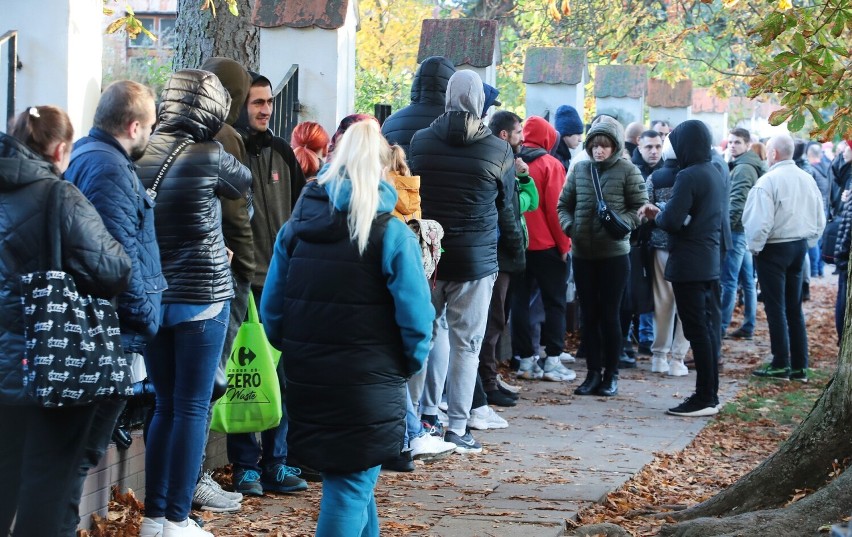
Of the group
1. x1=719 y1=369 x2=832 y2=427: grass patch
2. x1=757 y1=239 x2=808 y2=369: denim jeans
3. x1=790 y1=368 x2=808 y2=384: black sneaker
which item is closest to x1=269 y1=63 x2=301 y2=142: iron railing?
x1=719 y1=369 x2=832 y2=427: grass patch

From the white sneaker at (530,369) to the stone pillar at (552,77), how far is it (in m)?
4.20

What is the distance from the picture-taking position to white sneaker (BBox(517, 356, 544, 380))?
1148 centimetres

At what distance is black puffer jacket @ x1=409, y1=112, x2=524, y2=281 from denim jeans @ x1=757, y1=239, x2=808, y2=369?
170 inches

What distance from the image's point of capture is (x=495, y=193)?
8.38 m

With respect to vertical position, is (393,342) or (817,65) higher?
(817,65)

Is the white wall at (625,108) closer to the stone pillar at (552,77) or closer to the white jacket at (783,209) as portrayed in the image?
A: the stone pillar at (552,77)

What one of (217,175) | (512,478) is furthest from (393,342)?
(512,478)

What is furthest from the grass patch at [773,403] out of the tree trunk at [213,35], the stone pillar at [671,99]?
the stone pillar at [671,99]

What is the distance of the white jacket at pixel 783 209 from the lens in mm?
11453

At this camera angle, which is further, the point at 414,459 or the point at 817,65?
the point at 414,459

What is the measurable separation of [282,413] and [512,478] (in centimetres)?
146

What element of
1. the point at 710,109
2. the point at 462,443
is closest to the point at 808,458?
the point at 462,443

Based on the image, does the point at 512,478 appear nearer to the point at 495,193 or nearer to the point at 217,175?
the point at 495,193

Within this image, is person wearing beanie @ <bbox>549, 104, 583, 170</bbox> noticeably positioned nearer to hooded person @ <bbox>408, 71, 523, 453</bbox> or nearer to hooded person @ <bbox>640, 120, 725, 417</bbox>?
hooded person @ <bbox>640, 120, 725, 417</bbox>
